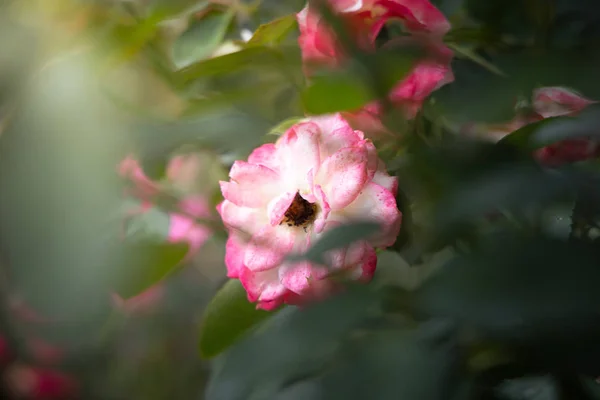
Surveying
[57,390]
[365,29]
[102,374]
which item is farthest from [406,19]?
[57,390]

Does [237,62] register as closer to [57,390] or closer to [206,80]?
[206,80]

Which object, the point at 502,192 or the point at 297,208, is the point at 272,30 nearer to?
the point at 297,208

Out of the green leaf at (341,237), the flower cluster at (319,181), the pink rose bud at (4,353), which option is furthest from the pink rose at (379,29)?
the pink rose bud at (4,353)

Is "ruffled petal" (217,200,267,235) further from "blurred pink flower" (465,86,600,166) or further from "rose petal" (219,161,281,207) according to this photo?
"blurred pink flower" (465,86,600,166)

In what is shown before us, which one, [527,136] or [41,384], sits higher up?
[527,136]

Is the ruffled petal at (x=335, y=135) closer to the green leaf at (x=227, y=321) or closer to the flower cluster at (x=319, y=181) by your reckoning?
the flower cluster at (x=319, y=181)

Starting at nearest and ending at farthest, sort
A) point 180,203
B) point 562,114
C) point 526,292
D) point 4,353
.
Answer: point 526,292 → point 562,114 → point 180,203 → point 4,353

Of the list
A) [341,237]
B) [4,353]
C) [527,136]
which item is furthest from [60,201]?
[4,353]
